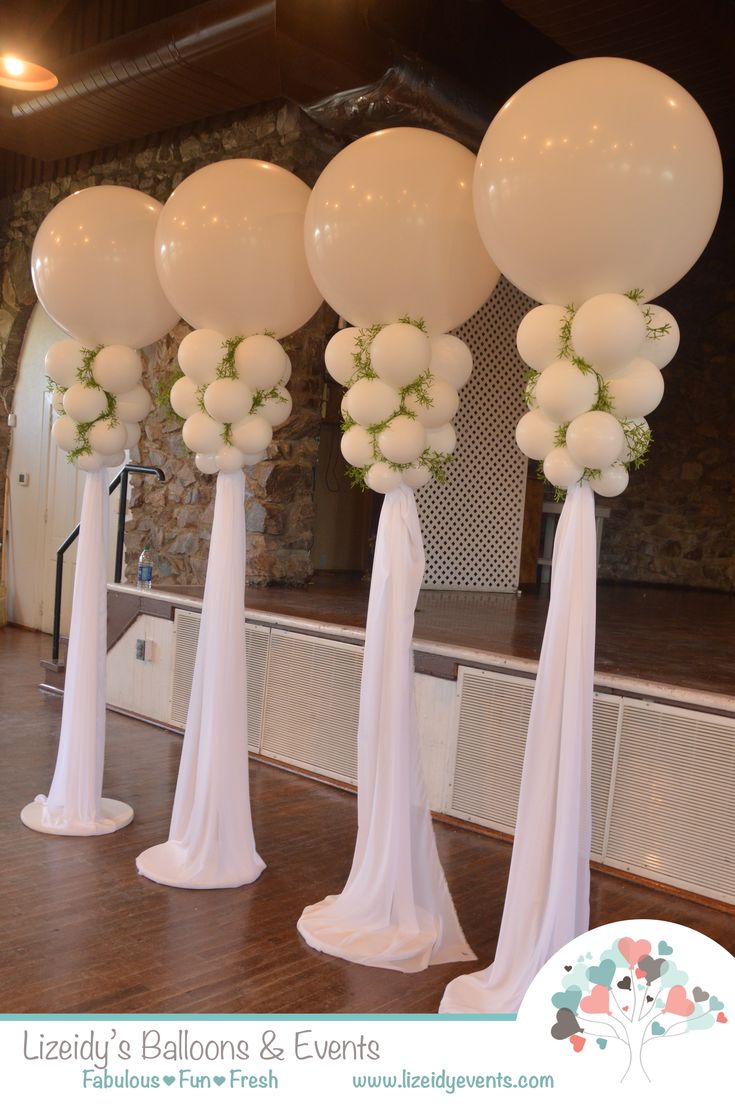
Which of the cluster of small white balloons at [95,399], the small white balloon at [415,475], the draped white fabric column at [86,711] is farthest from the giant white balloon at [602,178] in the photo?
the draped white fabric column at [86,711]

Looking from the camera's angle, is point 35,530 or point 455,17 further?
point 35,530

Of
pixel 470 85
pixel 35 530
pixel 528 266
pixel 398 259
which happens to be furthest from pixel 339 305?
pixel 35 530

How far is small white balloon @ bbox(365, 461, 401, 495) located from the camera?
2928 millimetres

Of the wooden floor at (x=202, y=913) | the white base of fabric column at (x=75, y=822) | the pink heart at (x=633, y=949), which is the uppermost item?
the pink heart at (x=633, y=949)

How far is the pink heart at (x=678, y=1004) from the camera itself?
2049mm

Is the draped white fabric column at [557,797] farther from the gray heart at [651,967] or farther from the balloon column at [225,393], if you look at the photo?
the balloon column at [225,393]

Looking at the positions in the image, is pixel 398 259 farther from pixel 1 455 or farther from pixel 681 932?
pixel 1 455

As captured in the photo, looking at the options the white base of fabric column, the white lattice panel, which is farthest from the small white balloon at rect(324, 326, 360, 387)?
the white lattice panel

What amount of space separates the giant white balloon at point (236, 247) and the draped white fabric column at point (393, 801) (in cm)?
84

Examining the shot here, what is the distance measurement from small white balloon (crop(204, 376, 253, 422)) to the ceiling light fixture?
6.41ft

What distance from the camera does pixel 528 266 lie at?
8.14 feet

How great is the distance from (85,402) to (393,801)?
1897 millimetres

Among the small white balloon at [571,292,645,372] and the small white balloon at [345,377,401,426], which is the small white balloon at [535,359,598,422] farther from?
the small white balloon at [345,377,401,426]

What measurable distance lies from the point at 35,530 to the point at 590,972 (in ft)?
22.8
